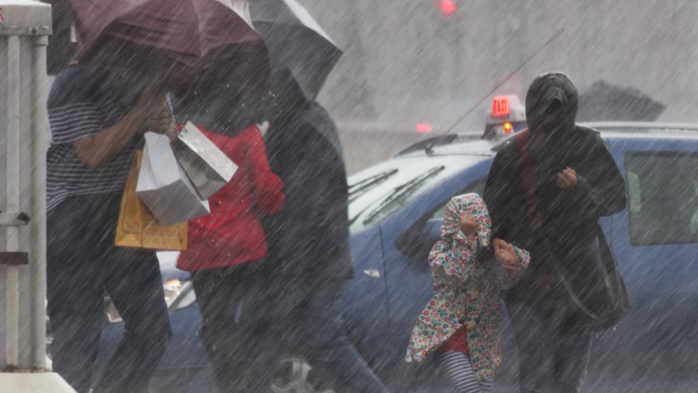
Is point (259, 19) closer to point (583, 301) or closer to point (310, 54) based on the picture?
point (310, 54)

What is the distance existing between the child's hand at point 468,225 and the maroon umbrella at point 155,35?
1327mm

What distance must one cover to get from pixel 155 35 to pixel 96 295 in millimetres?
951

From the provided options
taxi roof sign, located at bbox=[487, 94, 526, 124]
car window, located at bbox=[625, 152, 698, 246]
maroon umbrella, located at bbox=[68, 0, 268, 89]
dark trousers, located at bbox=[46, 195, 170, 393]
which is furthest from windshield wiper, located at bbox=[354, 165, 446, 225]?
maroon umbrella, located at bbox=[68, 0, 268, 89]

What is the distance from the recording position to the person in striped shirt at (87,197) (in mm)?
4570

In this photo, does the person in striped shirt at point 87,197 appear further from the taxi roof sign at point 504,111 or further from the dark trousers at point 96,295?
the taxi roof sign at point 504,111

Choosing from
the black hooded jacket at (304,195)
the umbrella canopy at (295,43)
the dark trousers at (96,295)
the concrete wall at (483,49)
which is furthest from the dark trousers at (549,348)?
the concrete wall at (483,49)

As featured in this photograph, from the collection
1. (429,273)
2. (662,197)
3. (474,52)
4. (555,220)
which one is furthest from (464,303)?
(474,52)

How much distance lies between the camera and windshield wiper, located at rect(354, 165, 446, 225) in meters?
6.73

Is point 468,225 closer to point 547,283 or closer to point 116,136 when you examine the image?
point 547,283

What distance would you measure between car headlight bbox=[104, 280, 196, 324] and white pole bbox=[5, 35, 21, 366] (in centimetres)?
322

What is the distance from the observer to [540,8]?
34438mm

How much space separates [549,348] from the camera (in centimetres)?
541

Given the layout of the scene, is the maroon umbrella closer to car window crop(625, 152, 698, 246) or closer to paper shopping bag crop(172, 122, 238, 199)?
paper shopping bag crop(172, 122, 238, 199)

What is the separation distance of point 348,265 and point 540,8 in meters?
29.9
